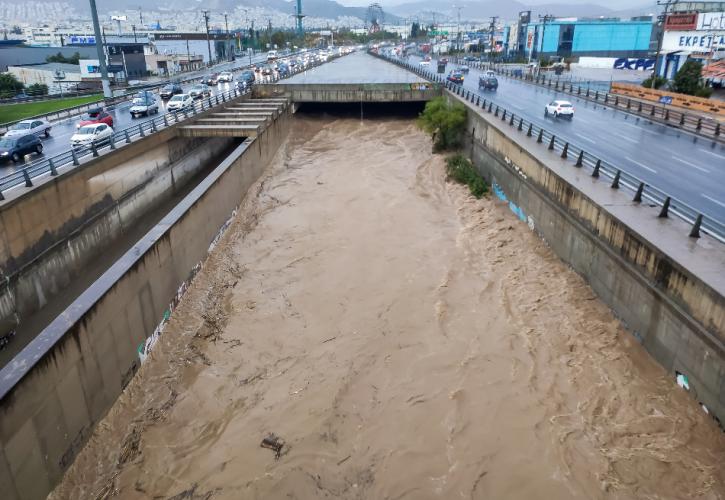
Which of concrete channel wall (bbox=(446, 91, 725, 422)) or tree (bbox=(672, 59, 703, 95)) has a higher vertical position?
tree (bbox=(672, 59, 703, 95))

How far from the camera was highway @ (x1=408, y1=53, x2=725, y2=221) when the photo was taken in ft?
70.0

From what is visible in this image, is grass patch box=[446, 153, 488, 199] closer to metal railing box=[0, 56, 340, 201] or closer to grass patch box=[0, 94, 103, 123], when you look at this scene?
metal railing box=[0, 56, 340, 201]

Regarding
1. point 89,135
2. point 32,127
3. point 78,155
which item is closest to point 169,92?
point 32,127

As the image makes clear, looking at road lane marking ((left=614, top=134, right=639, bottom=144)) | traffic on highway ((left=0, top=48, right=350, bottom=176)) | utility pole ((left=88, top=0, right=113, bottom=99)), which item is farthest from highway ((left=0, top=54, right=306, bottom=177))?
road lane marking ((left=614, top=134, right=639, bottom=144))

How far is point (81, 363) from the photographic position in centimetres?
1307

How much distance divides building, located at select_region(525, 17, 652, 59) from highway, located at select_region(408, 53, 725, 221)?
76476 mm

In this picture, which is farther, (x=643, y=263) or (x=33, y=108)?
(x=33, y=108)

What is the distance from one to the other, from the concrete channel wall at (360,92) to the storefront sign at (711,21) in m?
33.7

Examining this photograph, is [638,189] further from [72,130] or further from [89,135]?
[72,130]

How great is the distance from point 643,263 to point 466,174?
63.4 ft

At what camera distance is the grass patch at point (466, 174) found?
31031mm

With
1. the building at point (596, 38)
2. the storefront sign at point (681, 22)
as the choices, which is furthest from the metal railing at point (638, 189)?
the building at point (596, 38)

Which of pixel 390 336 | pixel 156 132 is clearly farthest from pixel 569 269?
pixel 156 132

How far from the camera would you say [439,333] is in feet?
57.9
